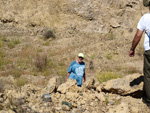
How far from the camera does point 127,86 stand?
151 inches

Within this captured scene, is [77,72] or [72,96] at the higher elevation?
[77,72]

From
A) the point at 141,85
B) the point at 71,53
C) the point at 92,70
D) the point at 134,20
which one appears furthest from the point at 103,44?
the point at 141,85

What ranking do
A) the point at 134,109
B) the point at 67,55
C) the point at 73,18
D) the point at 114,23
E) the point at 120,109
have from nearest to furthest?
the point at 120,109 → the point at 134,109 → the point at 67,55 → the point at 73,18 → the point at 114,23

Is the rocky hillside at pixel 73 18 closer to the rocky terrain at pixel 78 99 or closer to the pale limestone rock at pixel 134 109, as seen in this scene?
the rocky terrain at pixel 78 99

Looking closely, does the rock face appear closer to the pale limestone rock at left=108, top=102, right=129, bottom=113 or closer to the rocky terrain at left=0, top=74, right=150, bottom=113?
the rocky terrain at left=0, top=74, right=150, bottom=113

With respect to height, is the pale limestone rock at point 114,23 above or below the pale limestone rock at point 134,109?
above

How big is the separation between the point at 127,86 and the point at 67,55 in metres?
7.24

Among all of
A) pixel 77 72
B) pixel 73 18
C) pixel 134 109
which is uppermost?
pixel 73 18

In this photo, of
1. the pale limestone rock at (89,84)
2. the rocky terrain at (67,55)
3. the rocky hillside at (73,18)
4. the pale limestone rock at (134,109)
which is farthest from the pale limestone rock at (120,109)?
the rocky hillside at (73,18)

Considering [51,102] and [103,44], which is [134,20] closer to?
[103,44]

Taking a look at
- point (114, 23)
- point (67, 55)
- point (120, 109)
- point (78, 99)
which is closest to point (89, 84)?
point (78, 99)

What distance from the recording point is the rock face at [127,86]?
3.79 meters

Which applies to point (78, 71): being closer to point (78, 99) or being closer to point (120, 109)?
point (78, 99)

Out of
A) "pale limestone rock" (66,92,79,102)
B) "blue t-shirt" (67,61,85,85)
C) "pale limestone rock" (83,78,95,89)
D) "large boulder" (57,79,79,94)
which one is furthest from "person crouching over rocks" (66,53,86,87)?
"pale limestone rock" (66,92,79,102)
